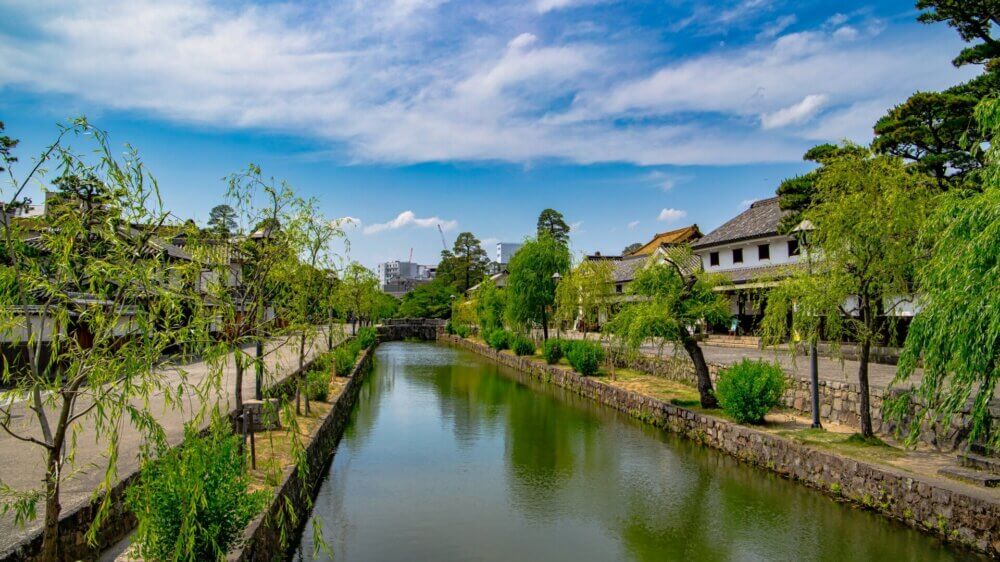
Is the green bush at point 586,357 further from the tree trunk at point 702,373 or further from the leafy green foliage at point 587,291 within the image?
the tree trunk at point 702,373

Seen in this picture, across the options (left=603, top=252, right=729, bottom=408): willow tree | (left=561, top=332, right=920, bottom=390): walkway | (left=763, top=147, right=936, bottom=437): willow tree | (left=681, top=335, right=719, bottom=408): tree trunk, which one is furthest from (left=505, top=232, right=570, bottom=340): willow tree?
(left=763, top=147, right=936, bottom=437): willow tree

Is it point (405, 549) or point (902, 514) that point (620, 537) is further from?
point (902, 514)

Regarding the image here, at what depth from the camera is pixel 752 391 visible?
14617 millimetres

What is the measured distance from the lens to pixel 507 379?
31.1m

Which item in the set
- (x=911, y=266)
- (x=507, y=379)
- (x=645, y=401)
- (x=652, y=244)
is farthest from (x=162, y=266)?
(x=652, y=244)

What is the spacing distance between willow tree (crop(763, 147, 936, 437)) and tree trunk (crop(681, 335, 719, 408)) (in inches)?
166

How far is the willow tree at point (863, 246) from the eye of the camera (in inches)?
458

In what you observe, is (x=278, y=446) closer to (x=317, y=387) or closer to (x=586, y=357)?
(x=317, y=387)

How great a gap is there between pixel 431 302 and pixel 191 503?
241ft

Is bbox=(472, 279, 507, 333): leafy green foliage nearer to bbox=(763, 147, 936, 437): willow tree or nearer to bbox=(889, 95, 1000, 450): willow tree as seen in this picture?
bbox=(763, 147, 936, 437): willow tree

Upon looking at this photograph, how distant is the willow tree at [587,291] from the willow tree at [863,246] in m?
16.6

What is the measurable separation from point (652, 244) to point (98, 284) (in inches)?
2277

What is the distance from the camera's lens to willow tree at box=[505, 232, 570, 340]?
3403 centimetres

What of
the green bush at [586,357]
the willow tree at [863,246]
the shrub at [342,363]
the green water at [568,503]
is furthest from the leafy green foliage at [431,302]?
the willow tree at [863,246]
